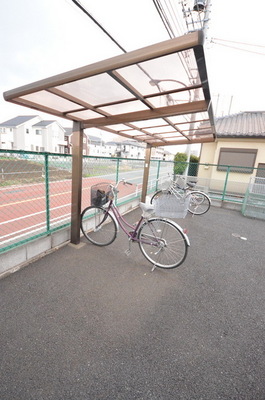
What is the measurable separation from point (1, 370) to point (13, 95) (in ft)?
8.43

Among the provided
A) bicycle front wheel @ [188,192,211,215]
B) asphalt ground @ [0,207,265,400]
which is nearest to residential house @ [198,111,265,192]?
bicycle front wheel @ [188,192,211,215]

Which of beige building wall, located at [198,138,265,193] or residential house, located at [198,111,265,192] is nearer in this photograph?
beige building wall, located at [198,138,265,193]

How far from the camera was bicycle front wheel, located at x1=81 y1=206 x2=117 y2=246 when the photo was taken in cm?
329

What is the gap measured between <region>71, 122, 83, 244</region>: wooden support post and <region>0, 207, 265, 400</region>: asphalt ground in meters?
0.40

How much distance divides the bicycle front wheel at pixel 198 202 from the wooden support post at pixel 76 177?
356 cm

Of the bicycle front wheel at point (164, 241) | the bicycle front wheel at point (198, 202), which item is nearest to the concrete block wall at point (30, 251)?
the bicycle front wheel at point (164, 241)

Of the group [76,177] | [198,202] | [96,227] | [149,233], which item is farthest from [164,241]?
[198,202]

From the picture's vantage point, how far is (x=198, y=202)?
5.53 m

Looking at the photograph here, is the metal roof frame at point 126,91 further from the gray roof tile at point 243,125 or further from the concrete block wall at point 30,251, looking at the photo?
the gray roof tile at point 243,125

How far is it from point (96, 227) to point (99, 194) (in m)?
0.73

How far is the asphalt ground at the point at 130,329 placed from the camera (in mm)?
1333

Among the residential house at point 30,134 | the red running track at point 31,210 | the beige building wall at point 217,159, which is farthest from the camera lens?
the residential house at point 30,134

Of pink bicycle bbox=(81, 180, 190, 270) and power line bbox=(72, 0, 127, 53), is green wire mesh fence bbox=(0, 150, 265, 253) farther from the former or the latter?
power line bbox=(72, 0, 127, 53)

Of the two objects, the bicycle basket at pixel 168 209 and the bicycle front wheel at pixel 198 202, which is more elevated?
the bicycle basket at pixel 168 209
